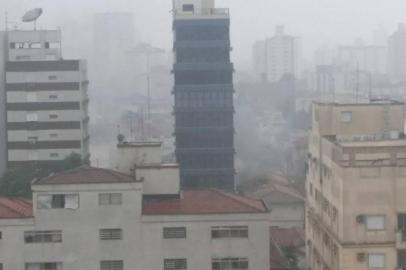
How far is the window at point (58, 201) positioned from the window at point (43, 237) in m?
0.28

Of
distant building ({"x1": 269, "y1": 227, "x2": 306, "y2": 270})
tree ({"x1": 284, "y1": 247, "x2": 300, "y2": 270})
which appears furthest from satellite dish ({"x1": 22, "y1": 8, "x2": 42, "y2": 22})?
tree ({"x1": 284, "y1": 247, "x2": 300, "y2": 270})

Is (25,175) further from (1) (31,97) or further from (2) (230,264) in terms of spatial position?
(2) (230,264)

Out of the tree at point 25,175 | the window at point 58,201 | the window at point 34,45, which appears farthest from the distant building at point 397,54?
the window at point 58,201

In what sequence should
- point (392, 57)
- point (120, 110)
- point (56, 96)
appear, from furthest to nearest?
1. point (392, 57)
2. point (120, 110)
3. point (56, 96)

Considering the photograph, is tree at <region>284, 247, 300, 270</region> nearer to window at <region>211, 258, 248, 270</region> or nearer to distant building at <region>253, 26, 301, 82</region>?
window at <region>211, 258, 248, 270</region>

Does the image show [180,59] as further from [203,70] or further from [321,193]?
[321,193]

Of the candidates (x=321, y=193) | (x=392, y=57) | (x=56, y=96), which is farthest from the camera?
(x=392, y=57)

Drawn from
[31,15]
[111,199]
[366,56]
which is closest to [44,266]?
[111,199]

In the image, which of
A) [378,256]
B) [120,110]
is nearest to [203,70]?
[378,256]

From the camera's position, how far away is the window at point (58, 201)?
30.9 feet

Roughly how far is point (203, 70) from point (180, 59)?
652 millimetres

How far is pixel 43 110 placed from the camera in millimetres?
21531

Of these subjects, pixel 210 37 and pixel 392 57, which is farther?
pixel 392 57

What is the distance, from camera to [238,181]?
26484 millimetres
